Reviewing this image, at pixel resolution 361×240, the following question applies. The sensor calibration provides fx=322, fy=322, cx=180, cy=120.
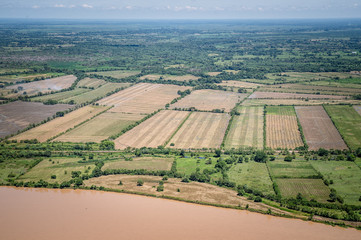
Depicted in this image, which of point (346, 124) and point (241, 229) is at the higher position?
point (346, 124)

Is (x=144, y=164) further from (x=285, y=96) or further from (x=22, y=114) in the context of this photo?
(x=285, y=96)

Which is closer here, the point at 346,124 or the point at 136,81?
the point at 346,124

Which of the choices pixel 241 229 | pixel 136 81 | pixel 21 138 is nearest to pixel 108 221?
pixel 241 229

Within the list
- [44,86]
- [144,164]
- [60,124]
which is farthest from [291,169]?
[44,86]

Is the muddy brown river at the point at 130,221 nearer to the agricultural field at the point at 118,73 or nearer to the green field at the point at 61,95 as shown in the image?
the green field at the point at 61,95

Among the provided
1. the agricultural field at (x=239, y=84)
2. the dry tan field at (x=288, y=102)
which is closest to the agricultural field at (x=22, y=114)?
the dry tan field at (x=288, y=102)

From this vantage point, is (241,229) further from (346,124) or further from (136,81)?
(136,81)
